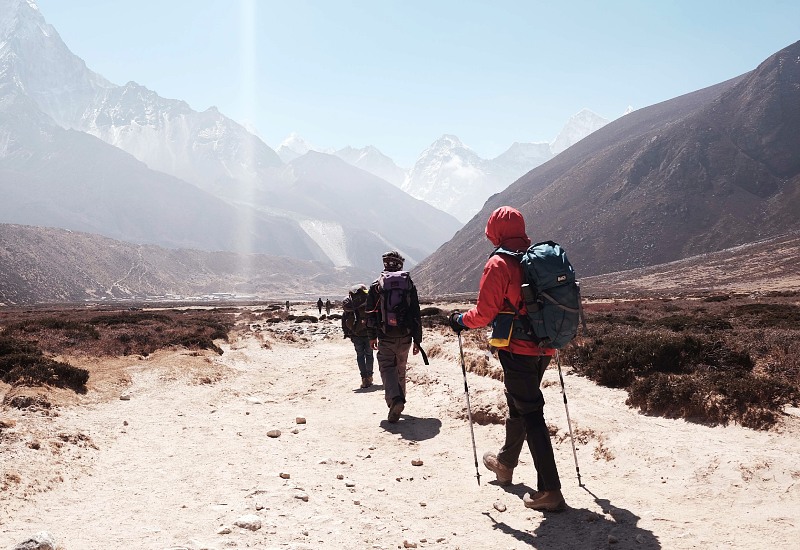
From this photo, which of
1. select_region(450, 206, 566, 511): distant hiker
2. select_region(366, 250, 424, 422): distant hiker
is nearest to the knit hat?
select_region(366, 250, 424, 422): distant hiker

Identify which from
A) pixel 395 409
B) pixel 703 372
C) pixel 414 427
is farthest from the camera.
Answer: pixel 395 409

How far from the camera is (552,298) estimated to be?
5223mm

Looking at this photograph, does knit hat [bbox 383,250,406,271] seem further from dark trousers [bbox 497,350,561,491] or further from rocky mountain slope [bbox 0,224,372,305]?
rocky mountain slope [bbox 0,224,372,305]

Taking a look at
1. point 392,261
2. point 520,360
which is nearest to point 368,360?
point 392,261

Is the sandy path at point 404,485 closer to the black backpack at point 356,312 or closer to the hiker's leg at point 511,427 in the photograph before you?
the hiker's leg at point 511,427

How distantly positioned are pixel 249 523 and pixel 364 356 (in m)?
8.19

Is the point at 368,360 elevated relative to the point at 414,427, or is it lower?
elevated

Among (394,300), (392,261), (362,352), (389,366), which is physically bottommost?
(362,352)

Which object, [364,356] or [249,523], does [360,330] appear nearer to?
[364,356]

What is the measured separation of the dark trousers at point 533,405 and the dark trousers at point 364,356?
778 cm

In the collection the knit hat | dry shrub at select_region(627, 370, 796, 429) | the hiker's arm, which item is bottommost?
dry shrub at select_region(627, 370, 796, 429)

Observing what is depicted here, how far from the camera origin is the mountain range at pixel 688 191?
A: 128750mm

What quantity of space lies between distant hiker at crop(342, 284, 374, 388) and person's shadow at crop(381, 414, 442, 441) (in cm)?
336

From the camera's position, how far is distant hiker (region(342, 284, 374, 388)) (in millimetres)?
13180
